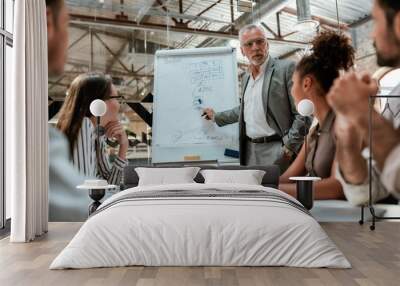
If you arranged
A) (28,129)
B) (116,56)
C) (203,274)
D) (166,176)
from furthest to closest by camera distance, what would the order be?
(116,56), (166,176), (28,129), (203,274)

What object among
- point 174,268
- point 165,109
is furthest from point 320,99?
point 174,268

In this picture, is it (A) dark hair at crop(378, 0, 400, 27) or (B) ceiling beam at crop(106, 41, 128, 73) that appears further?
(B) ceiling beam at crop(106, 41, 128, 73)

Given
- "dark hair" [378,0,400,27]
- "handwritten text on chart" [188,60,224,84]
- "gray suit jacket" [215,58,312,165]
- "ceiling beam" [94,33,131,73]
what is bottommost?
"gray suit jacket" [215,58,312,165]

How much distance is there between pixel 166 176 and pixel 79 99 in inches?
60.4

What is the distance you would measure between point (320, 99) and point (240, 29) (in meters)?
1.30

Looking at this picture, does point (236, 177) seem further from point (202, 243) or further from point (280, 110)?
point (202, 243)

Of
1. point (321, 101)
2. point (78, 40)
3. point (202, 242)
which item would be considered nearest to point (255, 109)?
point (321, 101)

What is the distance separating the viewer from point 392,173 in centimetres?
516

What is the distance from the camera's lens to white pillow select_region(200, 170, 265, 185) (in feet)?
17.0

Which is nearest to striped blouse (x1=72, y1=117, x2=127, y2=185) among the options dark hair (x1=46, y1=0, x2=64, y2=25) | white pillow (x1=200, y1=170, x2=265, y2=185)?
white pillow (x1=200, y1=170, x2=265, y2=185)

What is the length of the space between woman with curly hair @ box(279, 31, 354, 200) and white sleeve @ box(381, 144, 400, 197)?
51 centimetres

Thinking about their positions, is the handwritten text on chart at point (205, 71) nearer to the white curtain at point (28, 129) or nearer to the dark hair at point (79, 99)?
the dark hair at point (79, 99)

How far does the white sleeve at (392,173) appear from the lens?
5.06 meters

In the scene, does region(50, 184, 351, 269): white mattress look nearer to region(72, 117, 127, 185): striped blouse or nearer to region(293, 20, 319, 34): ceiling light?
region(72, 117, 127, 185): striped blouse
